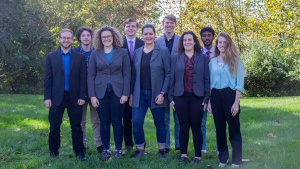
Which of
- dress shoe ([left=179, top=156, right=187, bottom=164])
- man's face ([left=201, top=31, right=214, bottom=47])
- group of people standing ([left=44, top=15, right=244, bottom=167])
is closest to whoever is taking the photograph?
group of people standing ([left=44, top=15, right=244, bottom=167])

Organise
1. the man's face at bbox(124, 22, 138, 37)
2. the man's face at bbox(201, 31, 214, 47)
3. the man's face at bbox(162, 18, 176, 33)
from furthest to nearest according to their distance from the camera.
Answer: the man's face at bbox(162, 18, 176, 33), the man's face at bbox(124, 22, 138, 37), the man's face at bbox(201, 31, 214, 47)

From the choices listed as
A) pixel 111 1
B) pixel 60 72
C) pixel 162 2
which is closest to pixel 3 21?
pixel 111 1

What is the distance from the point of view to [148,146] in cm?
748

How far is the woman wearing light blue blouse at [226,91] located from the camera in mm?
5711

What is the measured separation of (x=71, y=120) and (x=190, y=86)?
2.05m

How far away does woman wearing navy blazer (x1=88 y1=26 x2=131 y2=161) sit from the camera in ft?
20.4

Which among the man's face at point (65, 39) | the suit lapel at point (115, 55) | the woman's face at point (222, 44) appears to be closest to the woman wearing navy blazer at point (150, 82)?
the suit lapel at point (115, 55)

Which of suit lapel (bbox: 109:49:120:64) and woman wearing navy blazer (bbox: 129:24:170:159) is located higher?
suit lapel (bbox: 109:49:120:64)

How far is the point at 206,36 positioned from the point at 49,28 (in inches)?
788

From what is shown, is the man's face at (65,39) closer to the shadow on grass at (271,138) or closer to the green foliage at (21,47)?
the shadow on grass at (271,138)

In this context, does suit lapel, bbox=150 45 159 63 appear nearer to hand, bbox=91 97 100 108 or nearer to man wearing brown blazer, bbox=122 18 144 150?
man wearing brown blazer, bbox=122 18 144 150

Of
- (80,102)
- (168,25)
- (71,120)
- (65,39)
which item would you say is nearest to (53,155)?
(71,120)

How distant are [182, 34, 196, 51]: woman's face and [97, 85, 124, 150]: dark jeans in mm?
1371

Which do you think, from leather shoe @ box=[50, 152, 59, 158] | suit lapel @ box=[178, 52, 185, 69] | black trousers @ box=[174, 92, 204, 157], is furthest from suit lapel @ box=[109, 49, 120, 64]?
leather shoe @ box=[50, 152, 59, 158]
